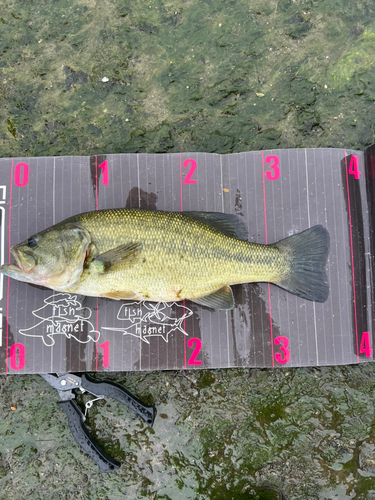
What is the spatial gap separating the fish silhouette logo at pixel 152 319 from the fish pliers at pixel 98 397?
0.59 meters

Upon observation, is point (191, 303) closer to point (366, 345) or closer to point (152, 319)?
point (152, 319)

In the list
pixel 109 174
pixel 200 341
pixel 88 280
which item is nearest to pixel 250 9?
pixel 109 174

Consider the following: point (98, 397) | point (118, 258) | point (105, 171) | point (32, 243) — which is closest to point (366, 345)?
point (118, 258)

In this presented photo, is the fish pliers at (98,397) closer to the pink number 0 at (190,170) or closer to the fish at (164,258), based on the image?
the fish at (164,258)

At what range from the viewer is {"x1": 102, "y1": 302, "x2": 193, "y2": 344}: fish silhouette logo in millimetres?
3598

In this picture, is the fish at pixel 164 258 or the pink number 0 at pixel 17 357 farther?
the pink number 0 at pixel 17 357

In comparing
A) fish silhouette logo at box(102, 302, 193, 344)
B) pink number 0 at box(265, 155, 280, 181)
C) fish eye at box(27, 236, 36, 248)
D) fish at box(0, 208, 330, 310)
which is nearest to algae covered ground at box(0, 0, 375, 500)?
pink number 0 at box(265, 155, 280, 181)

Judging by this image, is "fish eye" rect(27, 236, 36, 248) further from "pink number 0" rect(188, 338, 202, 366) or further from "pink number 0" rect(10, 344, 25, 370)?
"pink number 0" rect(188, 338, 202, 366)

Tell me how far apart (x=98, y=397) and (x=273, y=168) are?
3290 millimetres

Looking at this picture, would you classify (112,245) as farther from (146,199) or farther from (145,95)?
(145,95)

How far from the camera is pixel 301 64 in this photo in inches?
152

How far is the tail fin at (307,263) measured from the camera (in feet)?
11.3

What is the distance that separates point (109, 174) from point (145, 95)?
108 cm

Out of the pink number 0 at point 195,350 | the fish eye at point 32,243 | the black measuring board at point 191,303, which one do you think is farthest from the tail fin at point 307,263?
the fish eye at point 32,243
